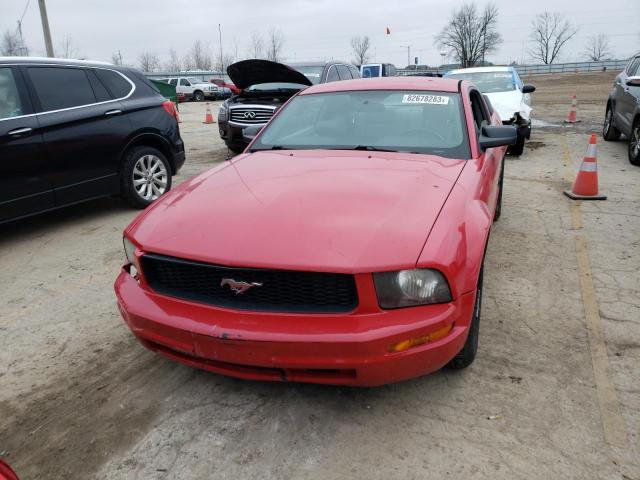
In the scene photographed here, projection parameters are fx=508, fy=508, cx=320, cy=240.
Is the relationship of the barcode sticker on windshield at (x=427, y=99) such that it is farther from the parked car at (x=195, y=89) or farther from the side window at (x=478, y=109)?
the parked car at (x=195, y=89)

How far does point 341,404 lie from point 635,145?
7.65 m

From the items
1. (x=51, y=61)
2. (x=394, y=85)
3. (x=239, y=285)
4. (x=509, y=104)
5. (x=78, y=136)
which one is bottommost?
(x=509, y=104)

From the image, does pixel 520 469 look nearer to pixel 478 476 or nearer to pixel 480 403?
pixel 478 476

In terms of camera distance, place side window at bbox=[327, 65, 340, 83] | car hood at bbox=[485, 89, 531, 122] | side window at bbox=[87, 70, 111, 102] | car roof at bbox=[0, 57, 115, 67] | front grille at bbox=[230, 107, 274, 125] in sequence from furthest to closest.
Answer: side window at bbox=[327, 65, 340, 83], front grille at bbox=[230, 107, 274, 125], car hood at bbox=[485, 89, 531, 122], side window at bbox=[87, 70, 111, 102], car roof at bbox=[0, 57, 115, 67]

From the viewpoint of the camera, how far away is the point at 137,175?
5.92 meters

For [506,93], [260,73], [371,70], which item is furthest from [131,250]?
[371,70]

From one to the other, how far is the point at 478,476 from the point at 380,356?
63 cm

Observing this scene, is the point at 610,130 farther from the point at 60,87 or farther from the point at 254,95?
the point at 60,87

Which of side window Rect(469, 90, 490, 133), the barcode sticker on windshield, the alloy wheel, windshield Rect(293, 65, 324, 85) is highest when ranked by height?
windshield Rect(293, 65, 324, 85)

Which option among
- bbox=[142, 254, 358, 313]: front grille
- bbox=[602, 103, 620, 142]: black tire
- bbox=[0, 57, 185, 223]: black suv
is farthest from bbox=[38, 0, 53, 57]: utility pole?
bbox=[142, 254, 358, 313]: front grille

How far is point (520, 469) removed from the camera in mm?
2115

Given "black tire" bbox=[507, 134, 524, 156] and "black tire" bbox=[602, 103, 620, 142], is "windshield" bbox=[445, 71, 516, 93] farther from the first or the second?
"black tire" bbox=[602, 103, 620, 142]

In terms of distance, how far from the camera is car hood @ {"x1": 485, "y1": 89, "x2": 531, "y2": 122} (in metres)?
9.08

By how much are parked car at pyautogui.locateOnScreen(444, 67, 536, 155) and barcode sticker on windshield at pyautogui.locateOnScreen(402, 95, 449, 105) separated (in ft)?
17.4
